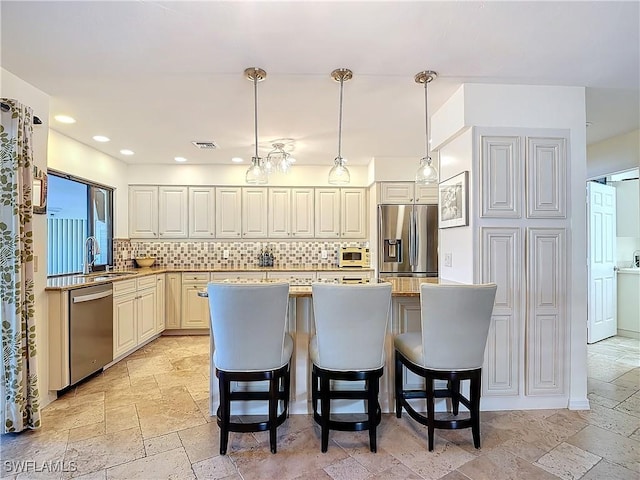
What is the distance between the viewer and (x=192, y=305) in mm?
4617

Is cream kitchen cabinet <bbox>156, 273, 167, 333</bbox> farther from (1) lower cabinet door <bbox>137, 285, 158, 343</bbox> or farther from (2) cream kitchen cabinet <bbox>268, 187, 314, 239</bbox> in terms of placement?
(2) cream kitchen cabinet <bbox>268, 187, 314, 239</bbox>

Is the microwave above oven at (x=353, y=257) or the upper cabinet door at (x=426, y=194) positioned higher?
the upper cabinet door at (x=426, y=194)

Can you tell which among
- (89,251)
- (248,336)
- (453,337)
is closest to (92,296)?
(89,251)

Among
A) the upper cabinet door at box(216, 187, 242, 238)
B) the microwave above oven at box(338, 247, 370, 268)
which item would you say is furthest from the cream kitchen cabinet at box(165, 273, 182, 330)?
the microwave above oven at box(338, 247, 370, 268)

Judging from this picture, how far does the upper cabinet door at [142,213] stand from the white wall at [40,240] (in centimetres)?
229

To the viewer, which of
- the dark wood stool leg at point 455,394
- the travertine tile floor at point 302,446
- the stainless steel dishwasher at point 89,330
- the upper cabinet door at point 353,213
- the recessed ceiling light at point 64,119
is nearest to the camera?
the travertine tile floor at point 302,446

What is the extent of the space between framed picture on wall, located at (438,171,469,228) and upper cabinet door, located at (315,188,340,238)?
7.25 feet

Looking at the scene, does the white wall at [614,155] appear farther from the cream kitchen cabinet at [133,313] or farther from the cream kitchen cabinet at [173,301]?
the cream kitchen cabinet at [133,313]

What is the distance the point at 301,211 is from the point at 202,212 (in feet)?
4.76

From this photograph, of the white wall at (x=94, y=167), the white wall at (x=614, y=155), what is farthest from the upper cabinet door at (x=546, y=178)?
the white wall at (x=94, y=167)

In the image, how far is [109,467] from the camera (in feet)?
6.17

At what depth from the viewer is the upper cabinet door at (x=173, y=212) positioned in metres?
4.89

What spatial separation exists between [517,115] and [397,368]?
81.4 inches

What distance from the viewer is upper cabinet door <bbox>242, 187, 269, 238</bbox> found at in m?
4.98
